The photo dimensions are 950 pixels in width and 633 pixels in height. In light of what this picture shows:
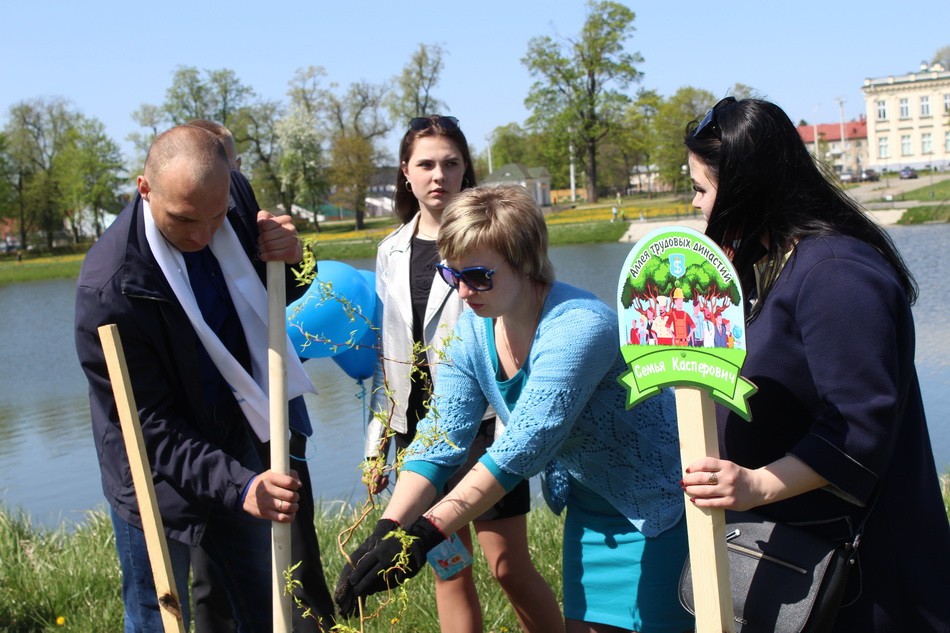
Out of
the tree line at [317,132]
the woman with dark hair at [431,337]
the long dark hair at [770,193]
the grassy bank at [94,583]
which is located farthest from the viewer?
the tree line at [317,132]

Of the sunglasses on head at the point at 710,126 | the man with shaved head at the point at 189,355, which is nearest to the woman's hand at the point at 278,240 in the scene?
the man with shaved head at the point at 189,355

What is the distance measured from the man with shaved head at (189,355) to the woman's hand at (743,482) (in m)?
1.00

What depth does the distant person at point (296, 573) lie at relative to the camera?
328cm

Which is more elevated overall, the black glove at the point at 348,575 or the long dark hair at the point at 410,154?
the long dark hair at the point at 410,154

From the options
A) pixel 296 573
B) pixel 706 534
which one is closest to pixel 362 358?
pixel 296 573

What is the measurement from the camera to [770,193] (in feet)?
6.59

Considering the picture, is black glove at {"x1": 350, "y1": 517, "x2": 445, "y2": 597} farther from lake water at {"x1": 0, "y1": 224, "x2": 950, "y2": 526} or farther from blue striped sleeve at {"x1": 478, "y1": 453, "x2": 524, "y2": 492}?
lake water at {"x1": 0, "y1": 224, "x2": 950, "y2": 526}

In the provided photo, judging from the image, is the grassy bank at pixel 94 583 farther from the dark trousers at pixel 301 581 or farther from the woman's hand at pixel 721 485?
the woman's hand at pixel 721 485

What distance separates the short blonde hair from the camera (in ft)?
7.75

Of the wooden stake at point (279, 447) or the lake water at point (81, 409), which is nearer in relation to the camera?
the wooden stake at point (279, 447)

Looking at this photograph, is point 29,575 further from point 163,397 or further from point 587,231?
point 587,231

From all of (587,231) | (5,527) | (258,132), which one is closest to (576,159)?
(258,132)

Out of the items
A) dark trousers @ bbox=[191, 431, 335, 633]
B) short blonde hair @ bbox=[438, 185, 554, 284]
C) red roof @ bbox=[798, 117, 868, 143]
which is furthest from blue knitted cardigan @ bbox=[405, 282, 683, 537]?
red roof @ bbox=[798, 117, 868, 143]

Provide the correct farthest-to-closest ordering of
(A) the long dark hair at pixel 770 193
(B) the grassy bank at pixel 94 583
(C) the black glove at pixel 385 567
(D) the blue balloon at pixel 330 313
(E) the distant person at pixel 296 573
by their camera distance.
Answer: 1. (D) the blue balloon at pixel 330 313
2. (B) the grassy bank at pixel 94 583
3. (E) the distant person at pixel 296 573
4. (C) the black glove at pixel 385 567
5. (A) the long dark hair at pixel 770 193
